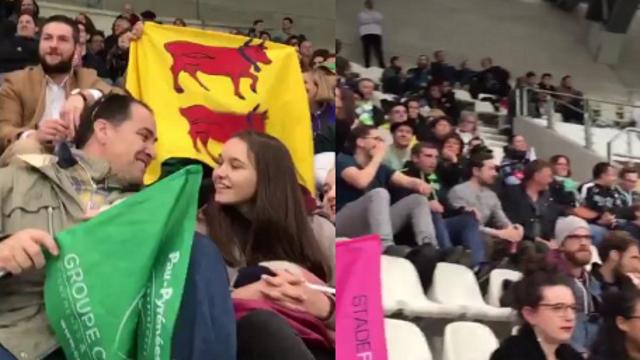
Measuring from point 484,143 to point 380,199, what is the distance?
625mm

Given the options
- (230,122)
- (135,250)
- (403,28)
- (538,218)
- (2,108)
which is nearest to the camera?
(135,250)

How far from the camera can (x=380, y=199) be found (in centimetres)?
204

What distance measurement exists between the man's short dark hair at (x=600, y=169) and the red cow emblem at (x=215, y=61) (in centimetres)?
116

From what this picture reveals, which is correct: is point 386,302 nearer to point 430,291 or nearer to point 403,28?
point 430,291

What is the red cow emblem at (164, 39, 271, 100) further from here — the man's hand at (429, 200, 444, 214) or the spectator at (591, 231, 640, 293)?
the spectator at (591, 231, 640, 293)

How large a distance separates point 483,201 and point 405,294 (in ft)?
1.57

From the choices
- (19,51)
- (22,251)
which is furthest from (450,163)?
(22,251)

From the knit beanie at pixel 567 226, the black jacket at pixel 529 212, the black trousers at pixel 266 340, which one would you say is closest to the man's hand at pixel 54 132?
the black trousers at pixel 266 340

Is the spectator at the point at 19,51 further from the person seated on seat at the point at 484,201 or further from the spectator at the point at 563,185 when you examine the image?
the spectator at the point at 563,185

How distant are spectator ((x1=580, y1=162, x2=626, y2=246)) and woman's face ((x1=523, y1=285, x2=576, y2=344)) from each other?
0.45m

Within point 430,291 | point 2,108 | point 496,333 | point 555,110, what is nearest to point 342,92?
point 430,291

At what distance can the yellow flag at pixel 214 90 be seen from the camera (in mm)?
1876

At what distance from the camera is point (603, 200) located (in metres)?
2.61

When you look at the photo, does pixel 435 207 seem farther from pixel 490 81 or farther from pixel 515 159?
pixel 490 81
